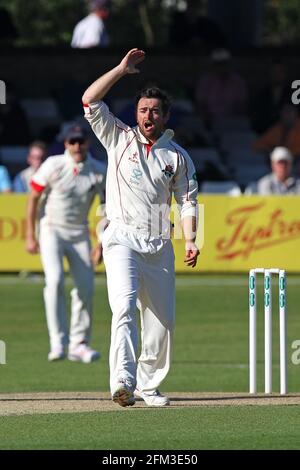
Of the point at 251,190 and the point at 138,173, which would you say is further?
the point at 251,190

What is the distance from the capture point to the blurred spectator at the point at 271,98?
30.8 meters

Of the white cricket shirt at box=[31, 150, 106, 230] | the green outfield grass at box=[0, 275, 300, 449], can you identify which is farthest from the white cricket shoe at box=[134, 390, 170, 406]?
the white cricket shirt at box=[31, 150, 106, 230]

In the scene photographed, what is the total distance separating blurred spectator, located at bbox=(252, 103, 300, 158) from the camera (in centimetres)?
2911

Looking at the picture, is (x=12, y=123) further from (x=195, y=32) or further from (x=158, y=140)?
(x=158, y=140)

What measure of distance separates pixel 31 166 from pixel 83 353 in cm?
841

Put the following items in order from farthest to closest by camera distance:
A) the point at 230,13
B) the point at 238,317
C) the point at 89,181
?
the point at 230,13, the point at 238,317, the point at 89,181

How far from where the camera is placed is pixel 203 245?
25.3m

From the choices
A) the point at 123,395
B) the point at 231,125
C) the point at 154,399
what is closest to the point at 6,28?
the point at 231,125

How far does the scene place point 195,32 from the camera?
105 ft

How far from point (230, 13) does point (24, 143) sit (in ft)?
19.0

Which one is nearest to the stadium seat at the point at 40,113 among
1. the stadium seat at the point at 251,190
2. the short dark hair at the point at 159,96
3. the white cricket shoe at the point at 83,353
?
the stadium seat at the point at 251,190

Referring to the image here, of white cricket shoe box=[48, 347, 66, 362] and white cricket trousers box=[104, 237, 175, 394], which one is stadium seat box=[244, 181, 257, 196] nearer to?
white cricket shoe box=[48, 347, 66, 362]

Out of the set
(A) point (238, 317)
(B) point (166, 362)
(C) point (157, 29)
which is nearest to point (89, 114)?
(B) point (166, 362)
